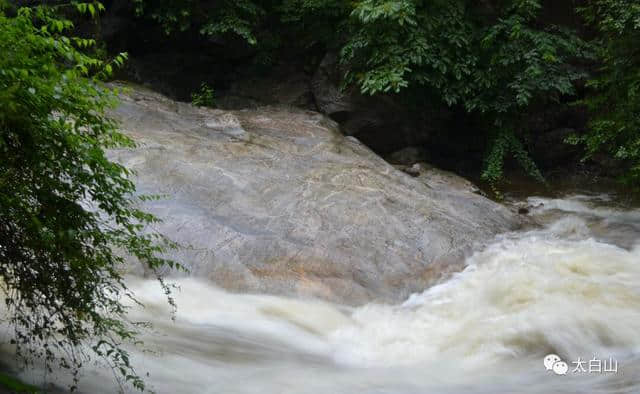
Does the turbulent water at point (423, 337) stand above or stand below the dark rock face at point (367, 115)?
below

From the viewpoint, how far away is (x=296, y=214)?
6574 mm

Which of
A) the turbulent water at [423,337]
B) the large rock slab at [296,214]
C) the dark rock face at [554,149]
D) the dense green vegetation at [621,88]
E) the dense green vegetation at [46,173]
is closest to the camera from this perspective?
the dense green vegetation at [46,173]

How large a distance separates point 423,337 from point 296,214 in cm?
214

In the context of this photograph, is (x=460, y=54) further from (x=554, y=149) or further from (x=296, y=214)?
(x=296, y=214)

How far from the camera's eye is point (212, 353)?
440 cm

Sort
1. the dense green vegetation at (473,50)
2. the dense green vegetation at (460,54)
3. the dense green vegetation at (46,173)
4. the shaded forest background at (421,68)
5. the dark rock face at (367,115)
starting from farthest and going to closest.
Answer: the dark rock face at (367,115), the shaded forest background at (421,68), the dense green vegetation at (473,50), the dense green vegetation at (460,54), the dense green vegetation at (46,173)

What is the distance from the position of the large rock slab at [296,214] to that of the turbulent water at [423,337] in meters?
0.32

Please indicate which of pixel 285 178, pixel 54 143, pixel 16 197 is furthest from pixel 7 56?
pixel 285 178

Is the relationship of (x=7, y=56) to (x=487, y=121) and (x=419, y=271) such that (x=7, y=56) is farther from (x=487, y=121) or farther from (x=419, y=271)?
A: (x=487, y=121)

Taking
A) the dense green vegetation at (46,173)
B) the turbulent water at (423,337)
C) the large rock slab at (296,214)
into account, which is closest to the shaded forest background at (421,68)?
the large rock slab at (296,214)

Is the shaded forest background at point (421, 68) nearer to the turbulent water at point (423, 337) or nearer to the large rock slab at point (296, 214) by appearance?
the large rock slab at point (296, 214)

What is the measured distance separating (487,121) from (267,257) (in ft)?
23.3

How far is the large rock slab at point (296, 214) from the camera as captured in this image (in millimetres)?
5824

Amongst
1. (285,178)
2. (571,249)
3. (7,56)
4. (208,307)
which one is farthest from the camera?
(285,178)
